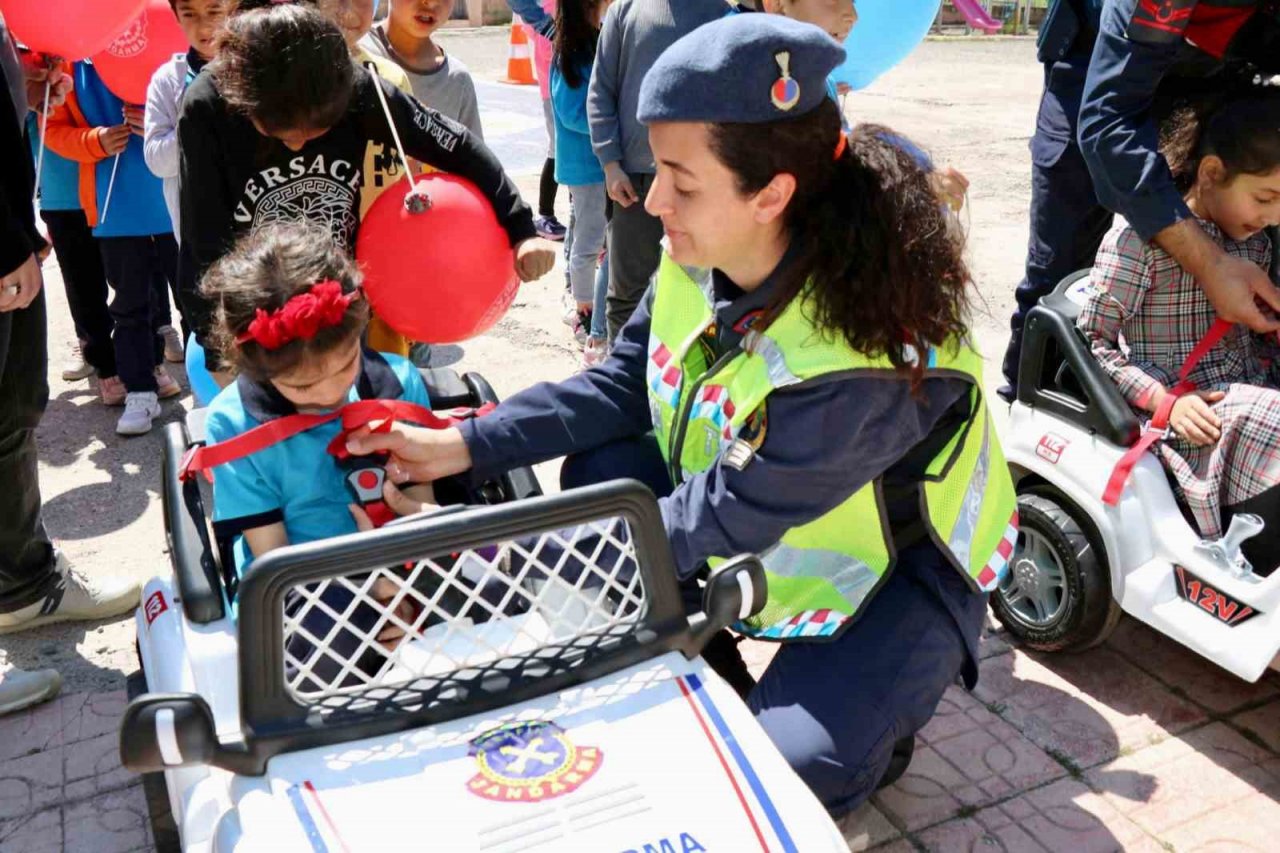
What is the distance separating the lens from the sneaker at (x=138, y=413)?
426cm

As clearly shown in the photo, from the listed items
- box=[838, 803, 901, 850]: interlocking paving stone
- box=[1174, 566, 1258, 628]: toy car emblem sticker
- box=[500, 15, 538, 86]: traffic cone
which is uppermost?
box=[1174, 566, 1258, 628]: toy car emblem sticker

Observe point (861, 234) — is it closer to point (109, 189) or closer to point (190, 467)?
point (190, 467)

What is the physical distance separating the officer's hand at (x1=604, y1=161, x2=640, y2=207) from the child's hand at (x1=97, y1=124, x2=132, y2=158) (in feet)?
5.56

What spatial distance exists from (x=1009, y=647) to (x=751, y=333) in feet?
4.73

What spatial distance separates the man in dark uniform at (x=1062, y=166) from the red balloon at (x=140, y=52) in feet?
9.13

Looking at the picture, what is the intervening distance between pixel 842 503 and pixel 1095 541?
3.46 ft

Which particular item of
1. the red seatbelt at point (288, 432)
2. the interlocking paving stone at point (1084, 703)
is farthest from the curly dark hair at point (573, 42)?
the interlocking paving stone at point (1084, 703)

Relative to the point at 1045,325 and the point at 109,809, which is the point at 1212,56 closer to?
the point at 1045,325

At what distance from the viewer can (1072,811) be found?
2.43 meters

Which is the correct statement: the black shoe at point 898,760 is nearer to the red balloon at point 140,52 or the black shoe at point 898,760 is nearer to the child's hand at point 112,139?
the red balloon at point 140,52

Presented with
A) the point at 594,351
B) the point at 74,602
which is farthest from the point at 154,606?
the point at 594,351

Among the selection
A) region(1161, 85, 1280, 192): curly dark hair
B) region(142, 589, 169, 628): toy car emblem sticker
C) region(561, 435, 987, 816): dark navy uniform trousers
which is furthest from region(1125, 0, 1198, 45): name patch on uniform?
region(142, 589, 169, 628): toy car emblem sticker

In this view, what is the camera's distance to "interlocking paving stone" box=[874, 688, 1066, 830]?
2.45m

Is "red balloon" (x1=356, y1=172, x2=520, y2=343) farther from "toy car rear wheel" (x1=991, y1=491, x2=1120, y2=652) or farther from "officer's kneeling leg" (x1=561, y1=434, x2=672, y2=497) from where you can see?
"toy car rear wheel" (x1=991, y1=491, x2=1120, y2=652)
